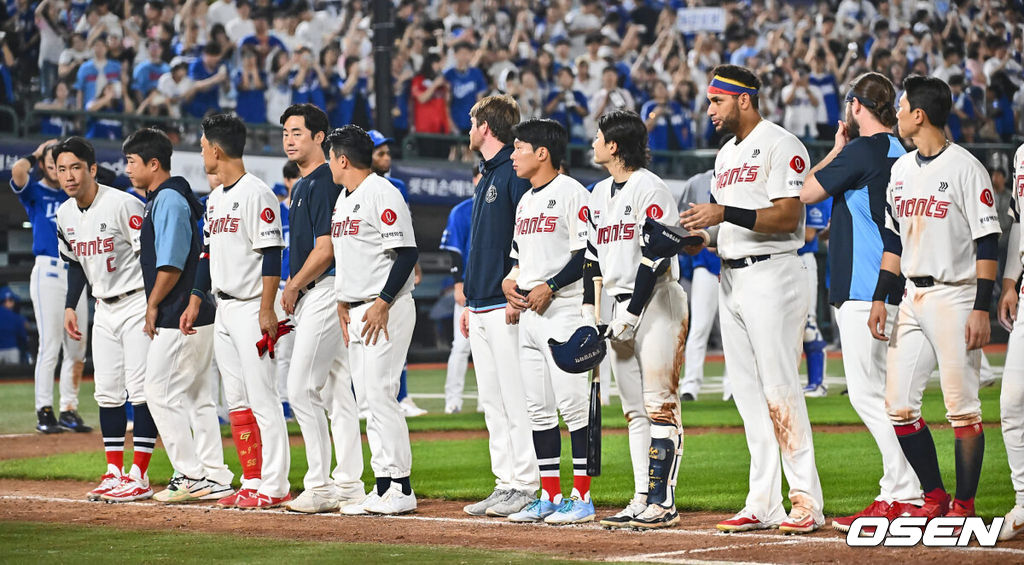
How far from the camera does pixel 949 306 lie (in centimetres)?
582

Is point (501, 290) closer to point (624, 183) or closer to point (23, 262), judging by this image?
point (624, 183)

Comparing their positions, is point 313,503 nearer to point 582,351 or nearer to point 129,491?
point 129,491

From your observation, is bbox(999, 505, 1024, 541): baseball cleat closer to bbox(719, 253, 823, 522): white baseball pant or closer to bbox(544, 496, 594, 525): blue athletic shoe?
bbox(719, 253, 823, 522): white baseball pant

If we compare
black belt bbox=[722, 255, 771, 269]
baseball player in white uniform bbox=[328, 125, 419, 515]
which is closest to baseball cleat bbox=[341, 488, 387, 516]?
baseball player in white uniform bbox=[328, 125, 419, 515]

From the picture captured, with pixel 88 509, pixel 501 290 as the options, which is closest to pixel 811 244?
pixel 501 290

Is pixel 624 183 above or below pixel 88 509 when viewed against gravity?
above

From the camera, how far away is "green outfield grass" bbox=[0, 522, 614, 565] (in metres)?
5.73

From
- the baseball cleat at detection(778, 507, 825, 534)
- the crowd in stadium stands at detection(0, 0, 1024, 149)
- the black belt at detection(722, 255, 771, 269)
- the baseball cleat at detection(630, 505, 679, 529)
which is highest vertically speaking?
the crowd in stadium stands at detection(0, 0, 1024, 149)

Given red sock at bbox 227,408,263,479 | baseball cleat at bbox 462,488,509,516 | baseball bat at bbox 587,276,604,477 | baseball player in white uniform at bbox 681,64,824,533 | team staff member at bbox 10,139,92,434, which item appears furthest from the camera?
team staff member at bbox 10,139,92,434

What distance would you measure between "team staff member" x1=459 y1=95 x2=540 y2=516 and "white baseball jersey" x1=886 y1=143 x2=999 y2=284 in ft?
7.13

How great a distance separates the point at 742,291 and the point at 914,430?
99cm

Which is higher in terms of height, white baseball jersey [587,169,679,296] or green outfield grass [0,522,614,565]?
white baseball jersey [587,169,679,296]

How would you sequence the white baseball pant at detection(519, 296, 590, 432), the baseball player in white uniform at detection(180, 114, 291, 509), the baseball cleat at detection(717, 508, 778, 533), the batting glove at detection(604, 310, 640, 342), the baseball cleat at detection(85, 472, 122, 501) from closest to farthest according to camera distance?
the baseball cleat at detection(717, 508, 778, 533), the batting glove at detection(604, 310, 640, 342), the white baseball pant at detection(519, 296, 590, 432), the baseball player in white uniform at detection(180, 114, 291, 509), the baseball cleat at detection(85, 472, 122, 501)

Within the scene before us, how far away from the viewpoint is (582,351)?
645 cm
